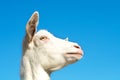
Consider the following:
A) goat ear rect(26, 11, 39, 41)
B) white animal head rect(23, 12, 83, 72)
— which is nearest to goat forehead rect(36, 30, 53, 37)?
white animal head rect(23, 12, 83, 72)

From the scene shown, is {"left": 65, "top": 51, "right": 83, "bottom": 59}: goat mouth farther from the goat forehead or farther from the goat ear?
the goat ear

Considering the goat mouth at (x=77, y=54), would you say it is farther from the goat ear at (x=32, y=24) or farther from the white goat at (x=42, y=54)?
the goat ear at (x=32, y=24)

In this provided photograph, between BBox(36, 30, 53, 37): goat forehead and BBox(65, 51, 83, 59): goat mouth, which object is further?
BBox(36, 30, 53, 37): goat forehead

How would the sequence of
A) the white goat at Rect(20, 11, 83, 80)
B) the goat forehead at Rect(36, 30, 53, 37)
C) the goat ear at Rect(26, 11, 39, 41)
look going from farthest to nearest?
1. the goat forehead at Rect(36, 30, 53, 37)
2. the goat ear at Rect(26, 11, 39, 41)
3. the white goat at Rect(20, 11, 83, 80)

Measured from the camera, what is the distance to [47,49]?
1655 centimetres

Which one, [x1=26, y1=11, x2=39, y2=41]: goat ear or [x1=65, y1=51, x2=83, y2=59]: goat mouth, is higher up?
[x1=26, y1=11, x2=39, y2=41]: goat ear

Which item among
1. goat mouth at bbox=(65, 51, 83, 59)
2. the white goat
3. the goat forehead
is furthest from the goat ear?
goat mouth at bbox=(65, 51, 83, 59)

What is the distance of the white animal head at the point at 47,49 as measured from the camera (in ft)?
53.6

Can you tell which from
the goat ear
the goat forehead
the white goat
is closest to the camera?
the white goat

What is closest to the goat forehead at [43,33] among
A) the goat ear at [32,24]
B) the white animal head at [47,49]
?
the white animal head at [47,49]

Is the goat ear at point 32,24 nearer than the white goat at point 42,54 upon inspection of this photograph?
No

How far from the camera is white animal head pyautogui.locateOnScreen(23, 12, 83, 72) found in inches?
643

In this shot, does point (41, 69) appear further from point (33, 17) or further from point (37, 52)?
point (33, 17)

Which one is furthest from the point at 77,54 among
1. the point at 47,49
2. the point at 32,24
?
the point at 32,24
